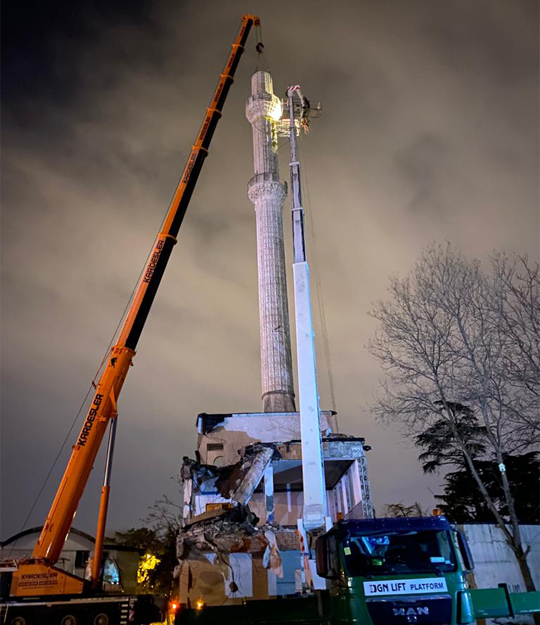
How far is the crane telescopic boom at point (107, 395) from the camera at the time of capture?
1130 centimetres

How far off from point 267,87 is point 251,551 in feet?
113

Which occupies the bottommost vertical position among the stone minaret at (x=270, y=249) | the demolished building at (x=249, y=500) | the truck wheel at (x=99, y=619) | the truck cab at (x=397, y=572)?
the truck wheel at (x=99, y=619)

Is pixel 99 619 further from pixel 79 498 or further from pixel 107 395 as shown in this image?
pixel 107 395

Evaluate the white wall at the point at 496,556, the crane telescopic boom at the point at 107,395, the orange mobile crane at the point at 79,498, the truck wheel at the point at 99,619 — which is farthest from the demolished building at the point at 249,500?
the white wall at the point at 496,556

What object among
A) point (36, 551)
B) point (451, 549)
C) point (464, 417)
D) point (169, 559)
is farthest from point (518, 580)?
point (169, 559)

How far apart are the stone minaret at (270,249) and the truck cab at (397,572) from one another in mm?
23553

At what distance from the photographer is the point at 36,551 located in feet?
37.0

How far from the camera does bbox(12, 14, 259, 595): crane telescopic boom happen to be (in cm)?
1130

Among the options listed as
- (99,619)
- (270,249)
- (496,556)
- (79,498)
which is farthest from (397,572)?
(270,249)

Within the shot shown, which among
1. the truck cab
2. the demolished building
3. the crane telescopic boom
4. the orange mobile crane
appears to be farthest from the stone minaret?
the truck cab

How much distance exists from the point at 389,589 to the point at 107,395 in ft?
27.3

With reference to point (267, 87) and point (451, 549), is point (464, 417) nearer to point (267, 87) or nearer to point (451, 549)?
point (451, 549)

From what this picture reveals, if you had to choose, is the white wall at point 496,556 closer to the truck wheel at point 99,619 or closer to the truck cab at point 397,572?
the truck cab at point 397,572

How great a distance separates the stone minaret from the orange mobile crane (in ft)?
59.6
